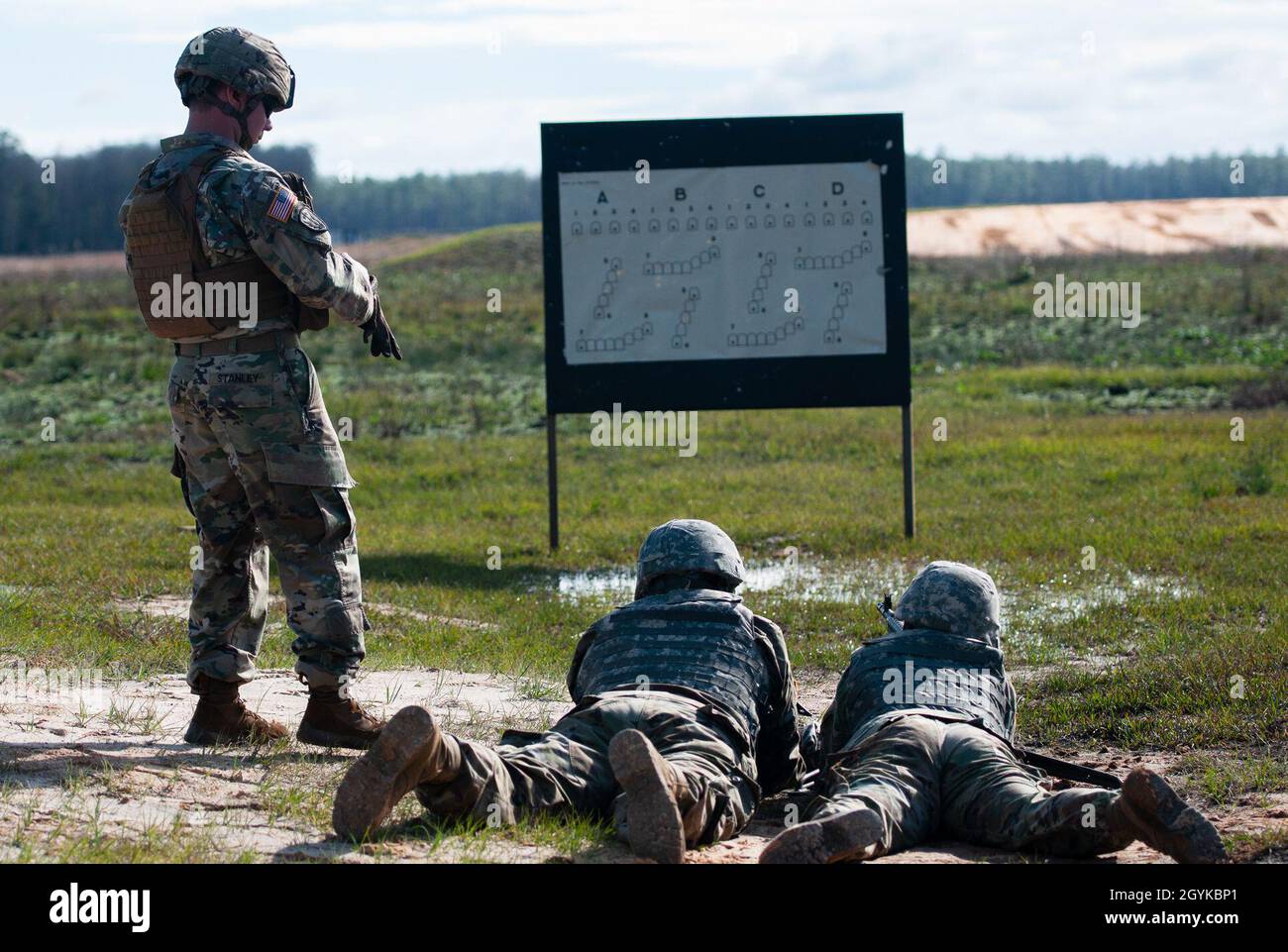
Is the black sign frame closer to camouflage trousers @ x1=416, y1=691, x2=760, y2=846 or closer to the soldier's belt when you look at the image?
the soldier's belt

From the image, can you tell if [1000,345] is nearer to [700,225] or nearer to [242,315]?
[700,225]

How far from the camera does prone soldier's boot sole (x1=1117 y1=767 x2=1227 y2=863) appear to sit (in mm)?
3811

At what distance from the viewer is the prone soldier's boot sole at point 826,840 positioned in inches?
149

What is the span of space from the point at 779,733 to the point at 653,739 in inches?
29.4

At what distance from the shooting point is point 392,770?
388cm

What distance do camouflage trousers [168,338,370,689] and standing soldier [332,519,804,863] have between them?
80 centimetres

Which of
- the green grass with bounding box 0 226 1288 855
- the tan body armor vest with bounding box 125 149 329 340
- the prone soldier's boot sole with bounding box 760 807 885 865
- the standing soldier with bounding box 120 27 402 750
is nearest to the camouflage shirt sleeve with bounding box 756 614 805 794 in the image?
the green grass with bounding box 0 226 1288 855

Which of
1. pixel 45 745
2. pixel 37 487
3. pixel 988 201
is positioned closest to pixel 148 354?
pixel 37 487

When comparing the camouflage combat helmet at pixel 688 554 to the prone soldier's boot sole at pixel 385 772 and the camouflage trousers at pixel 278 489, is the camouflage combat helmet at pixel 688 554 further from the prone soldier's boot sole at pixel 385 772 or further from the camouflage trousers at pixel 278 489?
the prone soldier's boot sole at pixel 385 772

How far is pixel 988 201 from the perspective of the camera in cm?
12712

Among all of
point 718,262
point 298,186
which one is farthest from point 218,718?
point 718,262

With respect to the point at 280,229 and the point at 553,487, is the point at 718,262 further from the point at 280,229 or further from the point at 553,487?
the point at 280,229
